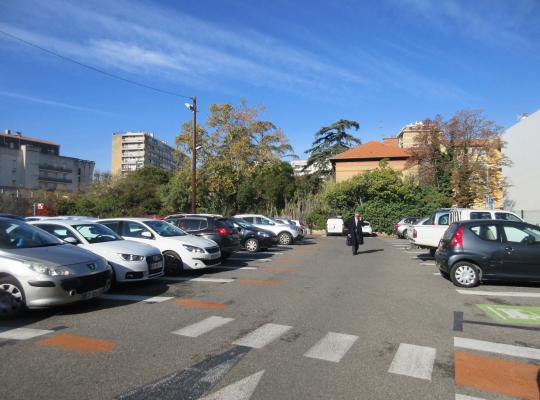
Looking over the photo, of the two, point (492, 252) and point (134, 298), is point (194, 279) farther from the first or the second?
point (492, 252)

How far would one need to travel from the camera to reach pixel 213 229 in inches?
564

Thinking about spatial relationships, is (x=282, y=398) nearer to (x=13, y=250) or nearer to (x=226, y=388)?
(x=226, y=388)

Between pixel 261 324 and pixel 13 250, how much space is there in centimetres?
417

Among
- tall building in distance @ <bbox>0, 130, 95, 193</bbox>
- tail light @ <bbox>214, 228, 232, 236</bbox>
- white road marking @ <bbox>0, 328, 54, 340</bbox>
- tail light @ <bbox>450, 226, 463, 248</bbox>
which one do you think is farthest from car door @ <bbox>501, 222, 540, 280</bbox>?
tall building in distance @ <bbox>0, 130, 95, 193</bbox>

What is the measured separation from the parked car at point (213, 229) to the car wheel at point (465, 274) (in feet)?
23.0

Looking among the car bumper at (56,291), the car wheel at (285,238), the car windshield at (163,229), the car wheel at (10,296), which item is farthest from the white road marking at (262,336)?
the car wheel at (285,238)

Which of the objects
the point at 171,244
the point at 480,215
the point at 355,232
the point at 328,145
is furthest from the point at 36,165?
the point at 480,215

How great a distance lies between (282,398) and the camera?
399cm

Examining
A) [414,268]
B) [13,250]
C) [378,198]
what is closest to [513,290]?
[414,268]

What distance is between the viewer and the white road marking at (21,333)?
5.88 metres

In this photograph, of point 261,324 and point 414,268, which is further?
point 414,268

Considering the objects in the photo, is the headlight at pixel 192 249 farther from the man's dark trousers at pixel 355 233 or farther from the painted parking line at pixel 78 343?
the man's dark trousers at pixel 355 233

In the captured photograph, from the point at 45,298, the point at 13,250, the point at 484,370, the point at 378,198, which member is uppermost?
the point at 378,198

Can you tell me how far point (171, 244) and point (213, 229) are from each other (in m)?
2.91
